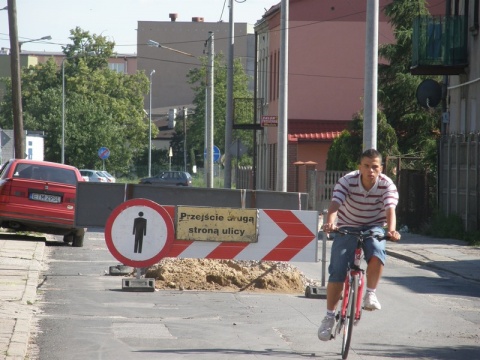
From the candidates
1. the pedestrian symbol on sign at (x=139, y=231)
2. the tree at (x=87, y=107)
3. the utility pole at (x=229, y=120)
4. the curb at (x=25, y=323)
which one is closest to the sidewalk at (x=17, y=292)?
the curb at (x=25, y=323)

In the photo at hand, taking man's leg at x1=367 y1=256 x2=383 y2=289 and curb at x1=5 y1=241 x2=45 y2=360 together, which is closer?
curb at x1=5 y1=241 x2=45 y2=360

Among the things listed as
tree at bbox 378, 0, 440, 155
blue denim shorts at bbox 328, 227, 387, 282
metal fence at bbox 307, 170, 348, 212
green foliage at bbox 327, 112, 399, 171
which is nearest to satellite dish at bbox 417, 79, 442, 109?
green foliage at bbox 327, 112, 399, 171

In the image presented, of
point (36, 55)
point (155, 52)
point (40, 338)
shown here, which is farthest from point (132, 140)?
point (40, 338)

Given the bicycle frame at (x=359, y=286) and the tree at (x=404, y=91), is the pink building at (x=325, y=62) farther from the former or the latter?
the bicycle frame at (x=359, y=286)

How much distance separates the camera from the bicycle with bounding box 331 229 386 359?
9391 mm

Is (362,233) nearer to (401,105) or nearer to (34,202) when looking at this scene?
(34,202)

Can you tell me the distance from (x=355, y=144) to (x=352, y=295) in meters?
31.8

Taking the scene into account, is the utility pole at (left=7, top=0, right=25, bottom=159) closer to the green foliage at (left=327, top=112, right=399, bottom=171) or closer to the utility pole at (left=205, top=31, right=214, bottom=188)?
the green foliage at (left=327, top=112, right=399, bottom=171)

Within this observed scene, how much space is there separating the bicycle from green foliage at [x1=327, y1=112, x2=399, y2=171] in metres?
29.7

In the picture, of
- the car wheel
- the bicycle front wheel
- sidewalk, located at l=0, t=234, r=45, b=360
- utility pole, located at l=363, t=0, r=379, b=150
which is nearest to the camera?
the bicycle front wheel

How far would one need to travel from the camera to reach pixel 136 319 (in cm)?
1184

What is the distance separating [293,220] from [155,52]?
112 metres

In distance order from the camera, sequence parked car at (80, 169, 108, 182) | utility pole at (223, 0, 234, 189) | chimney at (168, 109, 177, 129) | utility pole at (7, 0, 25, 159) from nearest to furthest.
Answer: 1. utility pole at (7, 0, 25, 159)
2. utility pole at (223, 0, 234, 189)
3. parked car at (80, 169, 108, 182)
4. chimney at (168, 109, 177, 129)

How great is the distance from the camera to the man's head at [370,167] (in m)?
9.63
